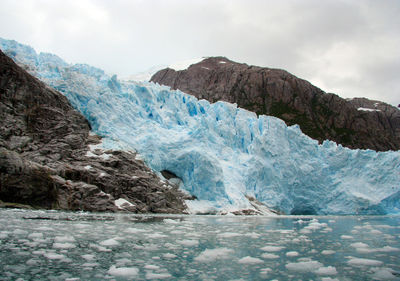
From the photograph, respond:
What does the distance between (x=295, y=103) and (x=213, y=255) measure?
237ft

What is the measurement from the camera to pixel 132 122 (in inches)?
1081

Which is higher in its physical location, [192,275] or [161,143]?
[161,143]

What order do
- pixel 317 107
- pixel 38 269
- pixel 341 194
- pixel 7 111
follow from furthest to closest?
pixel 317 107, pixel 341 194, pixel 7 111, pixel 38 269

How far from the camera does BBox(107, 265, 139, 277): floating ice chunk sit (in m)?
4.79

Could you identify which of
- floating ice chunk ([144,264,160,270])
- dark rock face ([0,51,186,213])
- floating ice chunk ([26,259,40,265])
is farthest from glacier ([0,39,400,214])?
floating ice chunk ([26,259,40,265])

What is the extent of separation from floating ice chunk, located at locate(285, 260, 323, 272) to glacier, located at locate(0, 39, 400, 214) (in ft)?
61.3

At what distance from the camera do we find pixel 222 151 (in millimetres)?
30781

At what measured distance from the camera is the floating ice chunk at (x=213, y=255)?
20.1 ft

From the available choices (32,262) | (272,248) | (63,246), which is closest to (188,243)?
(272,248)

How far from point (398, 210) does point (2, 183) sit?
109 feet

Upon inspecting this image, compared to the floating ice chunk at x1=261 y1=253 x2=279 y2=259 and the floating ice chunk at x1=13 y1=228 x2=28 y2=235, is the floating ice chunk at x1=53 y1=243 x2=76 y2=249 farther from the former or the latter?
the floating ice chunk at x1=261 y1=253 x2=279 y2=259

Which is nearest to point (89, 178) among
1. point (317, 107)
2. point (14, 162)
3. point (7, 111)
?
point (14, 162)

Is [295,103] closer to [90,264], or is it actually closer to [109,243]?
[109,243]

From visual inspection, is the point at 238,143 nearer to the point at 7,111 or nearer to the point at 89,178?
the point at 89,178
